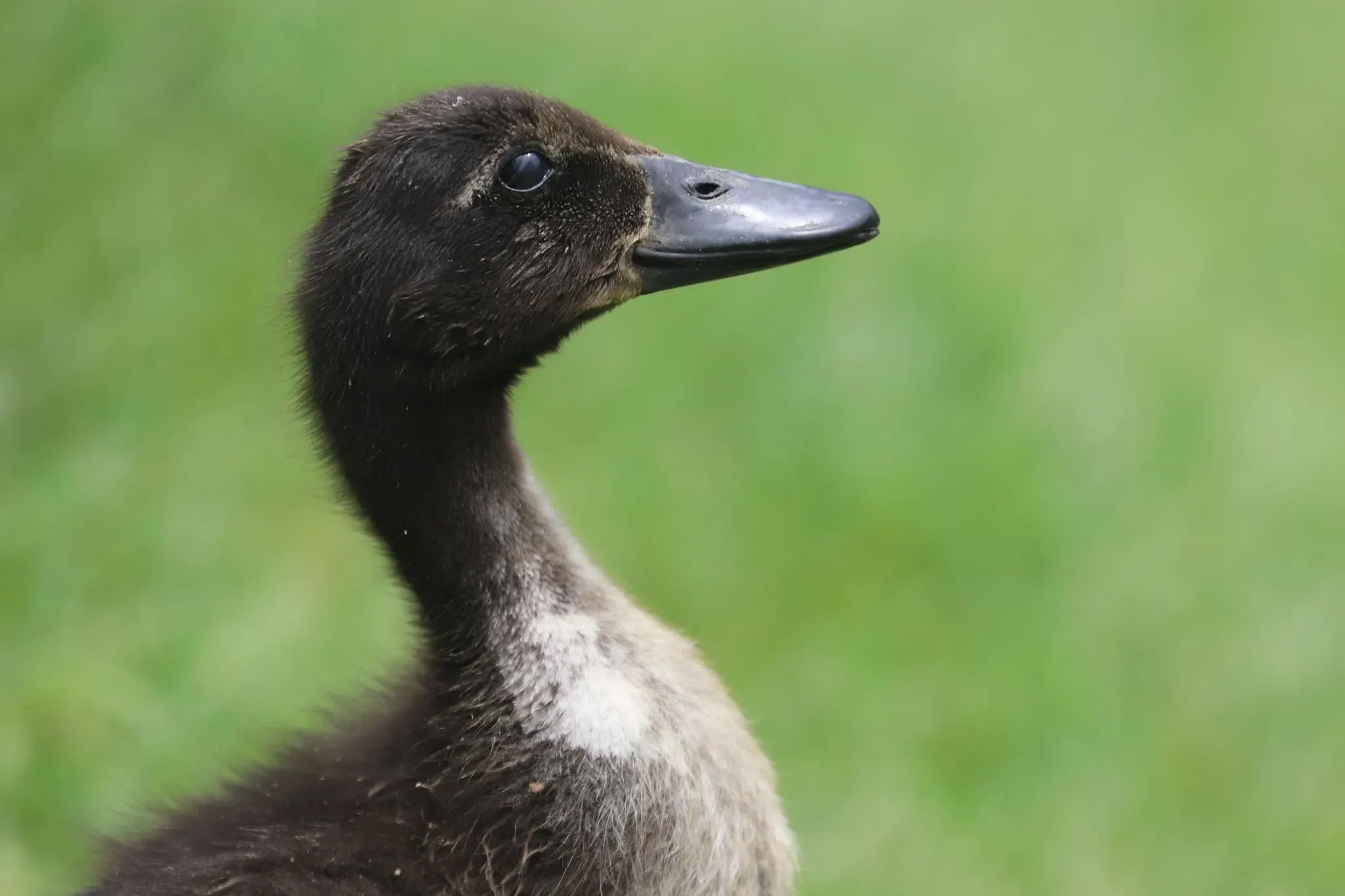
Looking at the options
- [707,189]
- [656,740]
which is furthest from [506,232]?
[656,740]

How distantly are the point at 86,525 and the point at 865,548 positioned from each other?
95.7 inches

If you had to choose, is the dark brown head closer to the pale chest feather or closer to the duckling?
the duckling

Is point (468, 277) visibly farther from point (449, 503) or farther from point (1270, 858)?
point (1270, 858)

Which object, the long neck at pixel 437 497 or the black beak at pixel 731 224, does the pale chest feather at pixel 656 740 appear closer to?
the long neck at pixel 437 497

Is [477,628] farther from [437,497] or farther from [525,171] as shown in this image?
[525,171]

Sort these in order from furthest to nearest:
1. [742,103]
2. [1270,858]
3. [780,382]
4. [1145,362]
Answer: [742,103], [1145,362], [780,382], [1270,858]

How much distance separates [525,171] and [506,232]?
12cm

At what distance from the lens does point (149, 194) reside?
21.6 ft

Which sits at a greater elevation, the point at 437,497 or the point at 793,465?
the point at 437,497

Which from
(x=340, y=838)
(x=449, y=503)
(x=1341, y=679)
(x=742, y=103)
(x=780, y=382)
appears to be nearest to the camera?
(x=340, y=838)

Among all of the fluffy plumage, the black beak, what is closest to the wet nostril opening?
the black beak

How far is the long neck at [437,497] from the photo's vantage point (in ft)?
10.4

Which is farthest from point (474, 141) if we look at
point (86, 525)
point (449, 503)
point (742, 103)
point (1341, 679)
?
point (742, 103)

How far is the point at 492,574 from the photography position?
322cm
